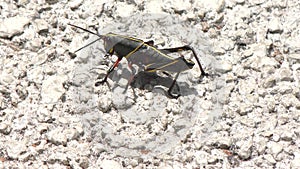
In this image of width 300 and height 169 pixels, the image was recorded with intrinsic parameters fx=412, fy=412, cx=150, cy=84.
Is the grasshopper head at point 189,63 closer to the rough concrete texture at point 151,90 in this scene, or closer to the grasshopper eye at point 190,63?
the grasshopper eye at point 190,63

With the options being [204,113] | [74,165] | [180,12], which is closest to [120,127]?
[74,165]

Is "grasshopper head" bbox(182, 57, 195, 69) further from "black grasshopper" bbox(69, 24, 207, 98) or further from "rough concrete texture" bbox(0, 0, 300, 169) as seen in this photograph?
"rough concrete texture" bbox(0, 0, 300, 169)

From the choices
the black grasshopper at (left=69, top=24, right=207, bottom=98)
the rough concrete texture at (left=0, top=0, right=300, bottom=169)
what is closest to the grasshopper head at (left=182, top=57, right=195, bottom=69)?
the black grasshopper at (left=69, top=24, right=207, bottom=98)

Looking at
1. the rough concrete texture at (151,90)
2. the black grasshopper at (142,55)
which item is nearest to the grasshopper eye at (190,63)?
the black grasshopper at (142,55)

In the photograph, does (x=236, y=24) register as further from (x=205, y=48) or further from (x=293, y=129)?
(x=293, y=129)

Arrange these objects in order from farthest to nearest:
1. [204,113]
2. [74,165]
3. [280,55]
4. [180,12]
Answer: [180,12] → [280,55] → [204,113] → [74,165]

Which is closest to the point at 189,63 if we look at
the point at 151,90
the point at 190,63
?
the point at 190,63
